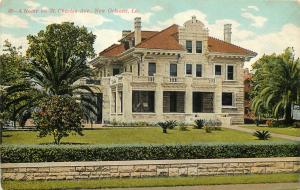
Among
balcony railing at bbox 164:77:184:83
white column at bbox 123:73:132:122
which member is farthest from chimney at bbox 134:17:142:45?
balcony railing at bbox 164:77:184:83

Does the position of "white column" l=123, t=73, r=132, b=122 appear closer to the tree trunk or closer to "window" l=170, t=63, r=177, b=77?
"window" l=170, t=63, r=177, b=77

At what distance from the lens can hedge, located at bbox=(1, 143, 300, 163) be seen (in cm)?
1376

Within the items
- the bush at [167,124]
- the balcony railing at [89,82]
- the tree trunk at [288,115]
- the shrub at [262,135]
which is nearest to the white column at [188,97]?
the bush at [167,124]

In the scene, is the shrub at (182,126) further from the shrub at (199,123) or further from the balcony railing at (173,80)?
the balcony railing at (173,80)

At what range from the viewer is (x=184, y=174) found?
14.1 metres

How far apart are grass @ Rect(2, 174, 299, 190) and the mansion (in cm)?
201

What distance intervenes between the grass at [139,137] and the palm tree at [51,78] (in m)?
0.63

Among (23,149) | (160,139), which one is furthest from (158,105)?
(23,149)

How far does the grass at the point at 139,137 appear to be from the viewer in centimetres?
1427

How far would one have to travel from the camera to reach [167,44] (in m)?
15.2

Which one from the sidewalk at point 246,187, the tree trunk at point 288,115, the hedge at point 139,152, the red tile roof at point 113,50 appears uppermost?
the red tile roof at point 113,50

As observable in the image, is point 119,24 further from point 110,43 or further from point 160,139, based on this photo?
point 160,139

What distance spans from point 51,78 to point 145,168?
3.45 m

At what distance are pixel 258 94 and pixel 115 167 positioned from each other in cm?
484
